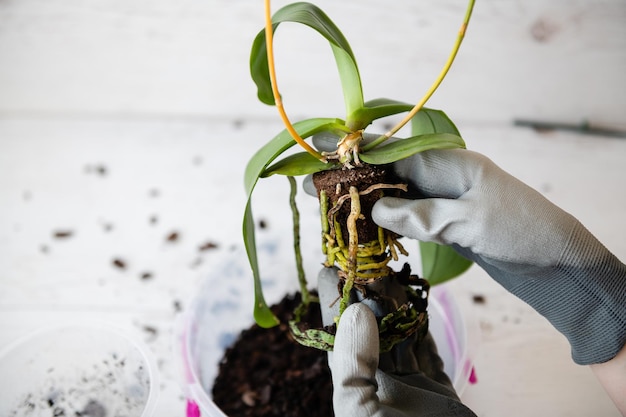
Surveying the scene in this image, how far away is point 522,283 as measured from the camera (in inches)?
26.7

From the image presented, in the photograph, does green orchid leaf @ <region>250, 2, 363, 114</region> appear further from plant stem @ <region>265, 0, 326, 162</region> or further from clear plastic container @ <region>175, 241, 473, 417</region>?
clear plastic container @ <region>175, 241, 473, 417</region>

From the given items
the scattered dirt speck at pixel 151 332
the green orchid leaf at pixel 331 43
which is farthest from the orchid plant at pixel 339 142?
the scattered dirt speck at pixel 151 332

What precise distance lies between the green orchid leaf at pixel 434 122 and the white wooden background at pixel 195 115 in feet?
1.39

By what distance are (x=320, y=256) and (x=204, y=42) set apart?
631 millimetres

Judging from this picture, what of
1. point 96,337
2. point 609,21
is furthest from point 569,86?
point 96,337

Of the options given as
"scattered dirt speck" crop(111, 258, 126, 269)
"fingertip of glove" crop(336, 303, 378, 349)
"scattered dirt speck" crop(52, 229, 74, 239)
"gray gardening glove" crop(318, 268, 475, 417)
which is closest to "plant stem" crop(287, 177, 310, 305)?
"gray gardening glove" crop(318, 268, 475, 417)

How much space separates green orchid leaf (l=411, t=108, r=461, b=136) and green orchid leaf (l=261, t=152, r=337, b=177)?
172 mm

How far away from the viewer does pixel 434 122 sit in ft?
2.38

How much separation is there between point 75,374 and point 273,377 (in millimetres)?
300

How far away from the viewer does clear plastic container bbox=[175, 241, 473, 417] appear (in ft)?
2.64

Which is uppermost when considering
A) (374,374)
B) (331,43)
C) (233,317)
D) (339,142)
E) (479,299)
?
→ (331,43)

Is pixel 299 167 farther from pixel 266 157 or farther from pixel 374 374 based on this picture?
pixel 374 374

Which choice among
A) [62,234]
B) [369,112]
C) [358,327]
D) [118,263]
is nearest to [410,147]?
[369,112]

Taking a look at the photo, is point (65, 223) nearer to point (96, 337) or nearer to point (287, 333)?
point (96, 337)
